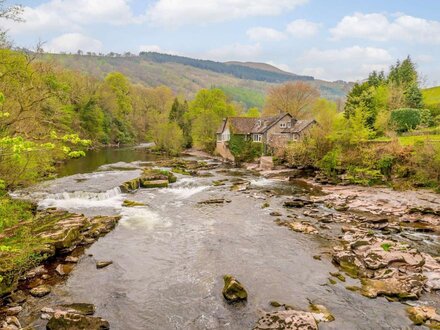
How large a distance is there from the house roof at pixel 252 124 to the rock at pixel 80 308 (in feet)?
157

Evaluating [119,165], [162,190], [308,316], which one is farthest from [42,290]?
[119,165]

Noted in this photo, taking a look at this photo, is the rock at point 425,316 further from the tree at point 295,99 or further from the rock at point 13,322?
the tree at point 295,99

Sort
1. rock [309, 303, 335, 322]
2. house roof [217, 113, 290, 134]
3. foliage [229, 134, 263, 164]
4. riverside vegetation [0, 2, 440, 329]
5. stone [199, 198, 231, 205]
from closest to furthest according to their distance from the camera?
rock [309, 303, 335, 322]
riverside vegetation [0, 2, 440, 329]
stone [199, 198, 231, 205]
foliage [229, 134, 263, 164]
house roof [217, 113, 290, 134]

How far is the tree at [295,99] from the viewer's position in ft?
246

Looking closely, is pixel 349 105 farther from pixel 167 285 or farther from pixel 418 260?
pixel 167 285

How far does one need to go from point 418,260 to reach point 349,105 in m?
41.0

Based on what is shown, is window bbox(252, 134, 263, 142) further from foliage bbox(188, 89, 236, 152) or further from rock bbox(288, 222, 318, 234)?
rock bbox(288, 222, 318, 234)

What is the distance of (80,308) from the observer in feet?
41.8

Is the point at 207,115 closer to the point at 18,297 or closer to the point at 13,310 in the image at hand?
the point at 18,297

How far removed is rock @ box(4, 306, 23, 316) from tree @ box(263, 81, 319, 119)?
69.0 metres

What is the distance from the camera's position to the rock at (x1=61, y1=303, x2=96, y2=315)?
12500mm

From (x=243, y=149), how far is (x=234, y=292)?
44.9 meters

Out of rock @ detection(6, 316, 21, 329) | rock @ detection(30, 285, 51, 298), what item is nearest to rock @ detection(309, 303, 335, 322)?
rock @ detection(6, 316, 21, 329)

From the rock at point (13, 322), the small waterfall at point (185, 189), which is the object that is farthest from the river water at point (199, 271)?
the small waterfall at point (185, 189)
